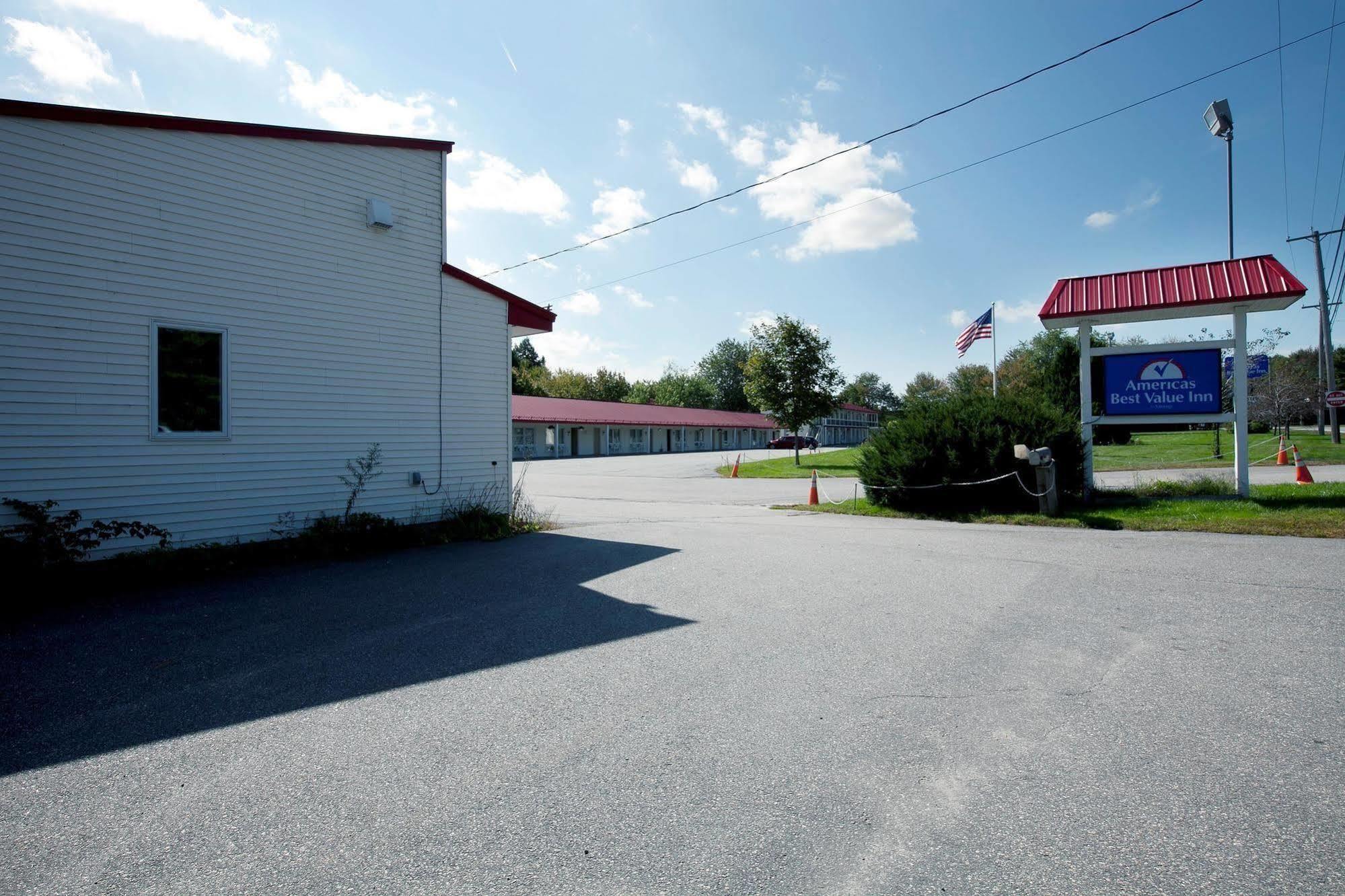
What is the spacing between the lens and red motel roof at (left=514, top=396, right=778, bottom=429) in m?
46.7

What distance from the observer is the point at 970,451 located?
13516 mm

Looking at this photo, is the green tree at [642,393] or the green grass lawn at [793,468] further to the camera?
the green tree at [642,393]

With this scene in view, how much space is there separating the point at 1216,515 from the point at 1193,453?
2223cm

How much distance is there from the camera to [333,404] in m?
10.4

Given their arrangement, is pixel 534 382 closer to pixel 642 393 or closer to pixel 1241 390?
pixel 642 393

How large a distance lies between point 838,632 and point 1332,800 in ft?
9.70

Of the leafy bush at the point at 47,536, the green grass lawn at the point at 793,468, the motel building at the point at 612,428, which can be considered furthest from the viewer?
the motel building at the point at 612,428

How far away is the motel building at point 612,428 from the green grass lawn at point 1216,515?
2409 centimetres

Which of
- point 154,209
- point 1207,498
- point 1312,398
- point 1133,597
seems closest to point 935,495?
point 1207,498

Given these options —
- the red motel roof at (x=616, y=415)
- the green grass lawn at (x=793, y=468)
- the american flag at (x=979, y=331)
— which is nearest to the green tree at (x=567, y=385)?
the red motel roof at (x=616, y=415)

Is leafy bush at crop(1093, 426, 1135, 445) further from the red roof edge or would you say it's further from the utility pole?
the red roof edge

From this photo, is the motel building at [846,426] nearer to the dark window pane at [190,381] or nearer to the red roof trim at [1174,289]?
the red roof trim at [1174,289]

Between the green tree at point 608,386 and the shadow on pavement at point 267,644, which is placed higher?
the green tree at point 608,386

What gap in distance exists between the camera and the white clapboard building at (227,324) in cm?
785
